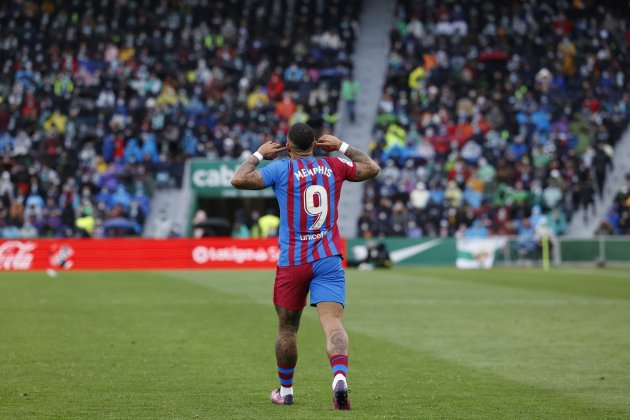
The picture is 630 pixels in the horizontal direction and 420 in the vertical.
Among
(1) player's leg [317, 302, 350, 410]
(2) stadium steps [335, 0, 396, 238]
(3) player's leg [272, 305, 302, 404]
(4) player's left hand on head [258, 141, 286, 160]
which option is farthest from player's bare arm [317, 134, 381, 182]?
(2) stadium steps [335, 0, 396, 238]

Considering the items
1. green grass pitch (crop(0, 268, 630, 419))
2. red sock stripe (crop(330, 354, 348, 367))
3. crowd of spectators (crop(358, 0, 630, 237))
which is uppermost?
crowd of spectators (crop(358, 0, 630, 237))

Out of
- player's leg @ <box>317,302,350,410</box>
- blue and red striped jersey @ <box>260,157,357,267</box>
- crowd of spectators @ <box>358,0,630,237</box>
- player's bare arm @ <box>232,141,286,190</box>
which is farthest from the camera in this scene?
crowd of spectators @ <box>358,0,630,237</box>

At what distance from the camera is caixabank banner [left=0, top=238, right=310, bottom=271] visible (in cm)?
3145

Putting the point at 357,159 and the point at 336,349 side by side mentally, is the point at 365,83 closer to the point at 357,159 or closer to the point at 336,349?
the point at 357,159

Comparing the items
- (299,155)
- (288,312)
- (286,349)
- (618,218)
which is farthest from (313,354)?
(618,218)

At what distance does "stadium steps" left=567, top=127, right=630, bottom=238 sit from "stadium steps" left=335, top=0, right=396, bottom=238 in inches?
301

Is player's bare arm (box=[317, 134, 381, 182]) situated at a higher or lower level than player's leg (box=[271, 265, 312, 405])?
higher

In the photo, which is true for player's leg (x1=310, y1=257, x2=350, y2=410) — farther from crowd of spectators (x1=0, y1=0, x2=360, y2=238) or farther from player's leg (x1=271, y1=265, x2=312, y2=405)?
crowd of spectators (x1=0, y1=0, x2=360, y2=238)

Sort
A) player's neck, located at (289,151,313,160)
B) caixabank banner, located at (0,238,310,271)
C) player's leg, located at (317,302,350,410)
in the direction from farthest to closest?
caixabank banner, located at (0,238,310,271), player's neck, located at (289,151,313,160), player's leg, located at (317,302,350,410)

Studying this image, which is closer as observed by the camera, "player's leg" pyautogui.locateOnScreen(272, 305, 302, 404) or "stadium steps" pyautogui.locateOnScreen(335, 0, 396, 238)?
"player's leg" pyautogui.locateOnScreen(272, 305, 302, 404)

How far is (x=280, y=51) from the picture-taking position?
42.8 meters

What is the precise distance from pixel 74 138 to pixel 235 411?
31.5 m

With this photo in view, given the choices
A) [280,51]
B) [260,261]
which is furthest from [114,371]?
[280,51]

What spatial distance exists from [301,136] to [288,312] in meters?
1.36
